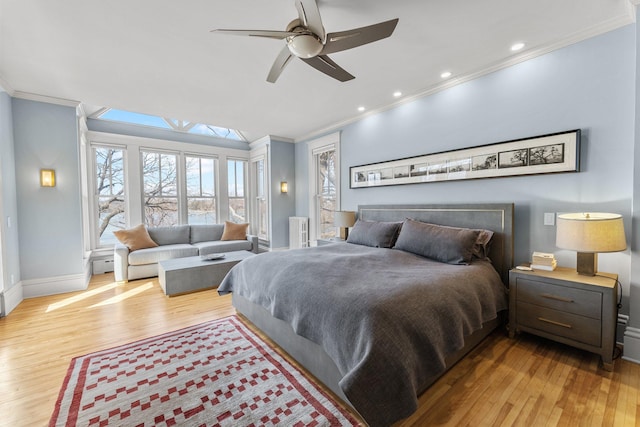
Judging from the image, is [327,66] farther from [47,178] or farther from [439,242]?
[47,178]

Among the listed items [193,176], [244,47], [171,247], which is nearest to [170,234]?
[171,247]

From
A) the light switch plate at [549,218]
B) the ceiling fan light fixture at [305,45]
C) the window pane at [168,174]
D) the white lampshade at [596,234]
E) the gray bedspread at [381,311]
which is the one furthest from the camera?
the window pane at [168,174]

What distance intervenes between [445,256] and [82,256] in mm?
4910

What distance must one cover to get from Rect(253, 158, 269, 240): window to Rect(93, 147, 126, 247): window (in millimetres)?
2718

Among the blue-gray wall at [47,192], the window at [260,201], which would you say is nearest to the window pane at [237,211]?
the window at [260,201]

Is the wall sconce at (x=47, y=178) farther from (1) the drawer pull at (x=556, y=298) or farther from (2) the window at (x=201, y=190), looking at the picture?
(1) the drawer pull at (x=556, y=298)

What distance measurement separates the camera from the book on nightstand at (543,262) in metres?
2.31

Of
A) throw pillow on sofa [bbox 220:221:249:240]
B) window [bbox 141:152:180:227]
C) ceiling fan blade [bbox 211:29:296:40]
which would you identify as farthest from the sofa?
ceiling fan blade [bbox 211:29:296:40]

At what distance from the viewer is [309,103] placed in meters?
3.91

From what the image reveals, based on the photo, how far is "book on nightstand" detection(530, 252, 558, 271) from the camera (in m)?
2.31

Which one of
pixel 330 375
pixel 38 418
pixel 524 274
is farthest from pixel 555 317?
pixel 38 418

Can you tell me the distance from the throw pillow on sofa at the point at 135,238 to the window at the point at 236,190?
6.28 feet

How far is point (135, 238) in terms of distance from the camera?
4586 millimetres

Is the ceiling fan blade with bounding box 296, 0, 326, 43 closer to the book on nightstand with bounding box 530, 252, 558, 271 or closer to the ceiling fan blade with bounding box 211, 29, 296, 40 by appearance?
the ceiling fan blade with bounding box 211, 29, 296, 40
